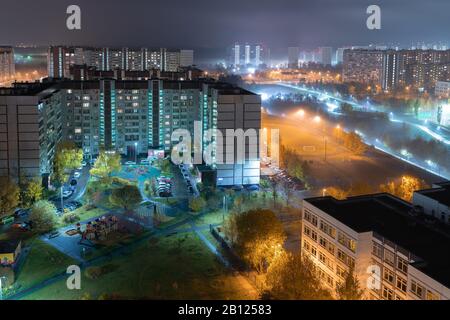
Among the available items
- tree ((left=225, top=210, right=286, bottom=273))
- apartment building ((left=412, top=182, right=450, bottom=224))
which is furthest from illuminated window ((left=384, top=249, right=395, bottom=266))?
tree ((left=225, top=210, right=286, bottom=273))

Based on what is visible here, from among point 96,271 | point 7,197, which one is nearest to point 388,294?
point 96,271

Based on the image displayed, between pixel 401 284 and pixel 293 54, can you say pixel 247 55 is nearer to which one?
pixel 293 54

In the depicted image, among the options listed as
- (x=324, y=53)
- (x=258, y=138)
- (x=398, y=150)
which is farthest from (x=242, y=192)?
(x=324, y=53)

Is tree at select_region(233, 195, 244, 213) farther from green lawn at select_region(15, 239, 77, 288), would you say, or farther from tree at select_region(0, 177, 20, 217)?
tree at select_region(0, 177, 20, 217)

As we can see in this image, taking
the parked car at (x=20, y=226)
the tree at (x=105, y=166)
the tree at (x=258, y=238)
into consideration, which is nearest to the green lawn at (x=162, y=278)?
the tree at (x=258, y=238)
